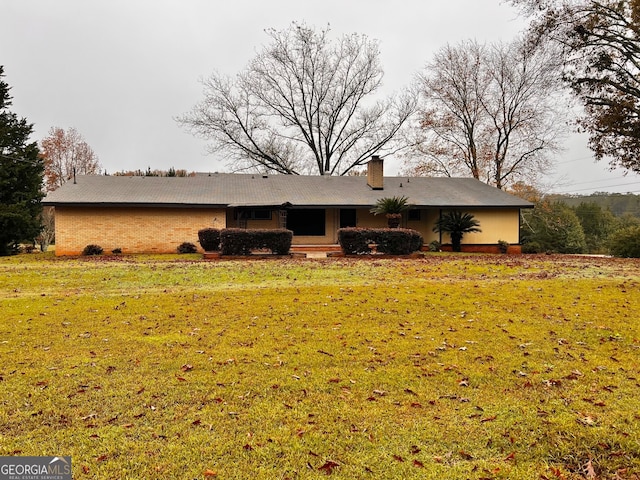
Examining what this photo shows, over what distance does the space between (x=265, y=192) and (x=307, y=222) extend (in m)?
2.92

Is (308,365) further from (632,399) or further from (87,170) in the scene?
(87,170)

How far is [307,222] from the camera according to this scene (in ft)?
76.9

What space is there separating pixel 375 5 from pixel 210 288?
16352mm

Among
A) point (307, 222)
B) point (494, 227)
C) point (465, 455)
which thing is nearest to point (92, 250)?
point (307, 222)

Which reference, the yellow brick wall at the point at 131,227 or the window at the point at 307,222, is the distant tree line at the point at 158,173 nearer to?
the yellow brick wall at the point at 131,227

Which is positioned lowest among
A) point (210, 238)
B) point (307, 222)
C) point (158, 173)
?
point (210, 238)

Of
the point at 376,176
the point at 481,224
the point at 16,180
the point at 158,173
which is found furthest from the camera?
the point at 158,173

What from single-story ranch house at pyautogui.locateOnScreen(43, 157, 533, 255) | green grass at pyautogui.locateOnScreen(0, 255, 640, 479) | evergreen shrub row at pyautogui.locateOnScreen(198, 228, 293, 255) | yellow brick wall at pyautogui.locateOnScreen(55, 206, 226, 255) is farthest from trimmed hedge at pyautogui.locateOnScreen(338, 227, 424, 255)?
green grass at pyautogui.locateOnScreen(0, 255, 640, 479)

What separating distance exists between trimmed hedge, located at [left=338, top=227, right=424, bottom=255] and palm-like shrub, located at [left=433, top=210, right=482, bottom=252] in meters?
5.54

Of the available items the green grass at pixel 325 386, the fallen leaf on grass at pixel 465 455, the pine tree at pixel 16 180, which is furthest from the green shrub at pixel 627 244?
the pine tree at pixel 16 180

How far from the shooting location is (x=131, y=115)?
1094 inches

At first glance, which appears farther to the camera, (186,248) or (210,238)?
(186,248)

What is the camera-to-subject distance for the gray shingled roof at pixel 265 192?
66.9 feet

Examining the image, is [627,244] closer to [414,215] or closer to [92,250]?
[414,215]
